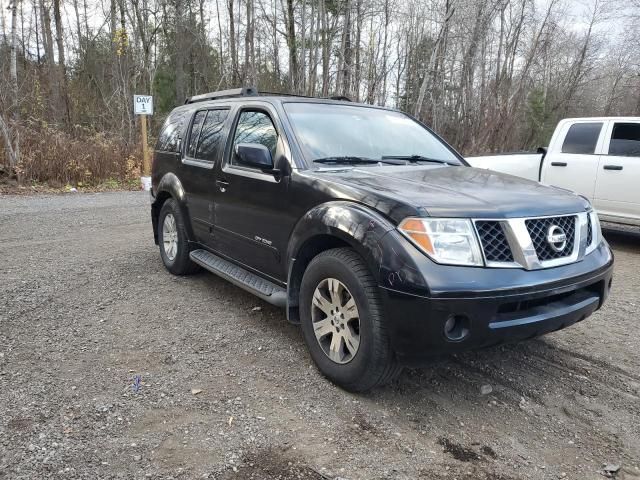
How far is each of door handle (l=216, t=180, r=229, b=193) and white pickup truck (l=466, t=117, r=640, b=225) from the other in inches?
182

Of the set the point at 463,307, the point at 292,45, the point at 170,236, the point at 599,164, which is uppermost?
the point at 292,45

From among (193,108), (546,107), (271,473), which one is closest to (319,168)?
(271,473)

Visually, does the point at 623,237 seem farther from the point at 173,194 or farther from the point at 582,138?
the point at 173,194

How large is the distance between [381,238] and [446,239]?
0.34 m

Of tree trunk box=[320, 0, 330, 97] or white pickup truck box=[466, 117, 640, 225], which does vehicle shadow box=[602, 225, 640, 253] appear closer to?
white pickup truck box=[466, 117, 640, 225]

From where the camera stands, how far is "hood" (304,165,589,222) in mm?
2656

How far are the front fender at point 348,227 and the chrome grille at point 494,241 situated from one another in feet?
1.59

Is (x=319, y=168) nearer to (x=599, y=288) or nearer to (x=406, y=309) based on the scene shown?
(x=406, y=309)

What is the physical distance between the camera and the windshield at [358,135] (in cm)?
365

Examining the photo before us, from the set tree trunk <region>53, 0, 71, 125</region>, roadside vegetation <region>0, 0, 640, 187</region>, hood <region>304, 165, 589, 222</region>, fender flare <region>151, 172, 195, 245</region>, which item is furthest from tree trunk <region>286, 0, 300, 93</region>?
hood <region>304, 165, 589, 222</region>

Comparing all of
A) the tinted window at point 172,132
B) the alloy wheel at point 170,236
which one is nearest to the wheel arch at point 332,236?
the alloy wheel at point 170,236

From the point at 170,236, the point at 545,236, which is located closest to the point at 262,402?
the point at 545,236

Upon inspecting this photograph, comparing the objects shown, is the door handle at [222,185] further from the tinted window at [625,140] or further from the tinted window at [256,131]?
the tinted window at [625,140]

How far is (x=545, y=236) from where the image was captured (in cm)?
278
